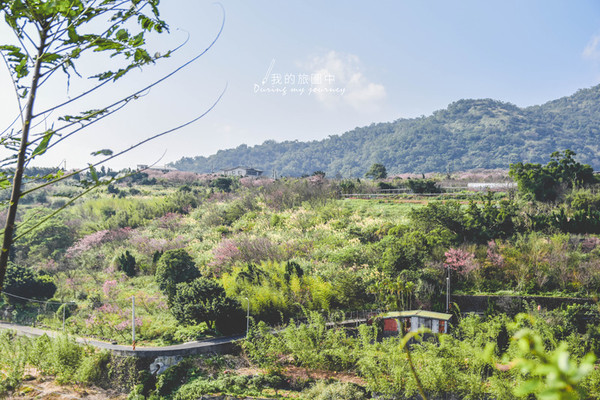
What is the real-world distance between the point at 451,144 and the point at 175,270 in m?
100

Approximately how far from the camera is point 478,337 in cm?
764

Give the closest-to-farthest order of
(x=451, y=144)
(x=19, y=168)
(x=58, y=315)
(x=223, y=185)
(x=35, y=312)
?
(x=19, y=168)
(x=58, y=315)
(x=35, y=312)
(x=223, y=185)
(x=451, y=144)

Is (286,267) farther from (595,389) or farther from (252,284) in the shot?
(595,389)

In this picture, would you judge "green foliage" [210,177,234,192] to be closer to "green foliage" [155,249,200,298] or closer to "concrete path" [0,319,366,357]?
"green foliage" [155,249,200,298]

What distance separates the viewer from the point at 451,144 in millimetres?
102750

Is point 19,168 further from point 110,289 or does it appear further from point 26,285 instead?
point 26,285

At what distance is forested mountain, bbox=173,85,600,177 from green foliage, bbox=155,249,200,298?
8065 centimetres

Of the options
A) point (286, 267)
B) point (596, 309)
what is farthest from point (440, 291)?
point (286, 267)

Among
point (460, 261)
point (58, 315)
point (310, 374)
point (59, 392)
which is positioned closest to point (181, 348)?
point (59, 392)

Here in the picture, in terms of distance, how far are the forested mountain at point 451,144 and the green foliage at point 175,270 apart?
8065 cm

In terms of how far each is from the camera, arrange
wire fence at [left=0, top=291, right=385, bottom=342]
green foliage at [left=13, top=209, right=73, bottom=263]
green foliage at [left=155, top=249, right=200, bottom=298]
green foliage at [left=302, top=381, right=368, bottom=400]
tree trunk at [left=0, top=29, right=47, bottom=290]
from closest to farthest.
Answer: tree trunk at [left=0, top=29, right=47, bottom=290], green foliage at [left=302, top=381, right=368, bottom=400], wire fence at [left=0, top=291, right=385, bottom=342], green foliage at [left=155, top=249, right=200, bottom=298], green foliage at [left=13, top=209, right=73, bottom=263]

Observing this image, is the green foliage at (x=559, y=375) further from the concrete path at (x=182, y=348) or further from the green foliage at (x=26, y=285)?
the green foliage at (x=26, y=285)

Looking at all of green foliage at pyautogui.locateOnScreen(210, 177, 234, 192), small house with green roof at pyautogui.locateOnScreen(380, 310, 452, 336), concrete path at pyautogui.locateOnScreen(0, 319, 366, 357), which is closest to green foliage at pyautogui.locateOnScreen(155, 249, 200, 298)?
concrete path at pyautogui.locateOnScreen(0, 319, 366, 357)

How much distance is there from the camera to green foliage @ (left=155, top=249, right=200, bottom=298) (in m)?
13.1
